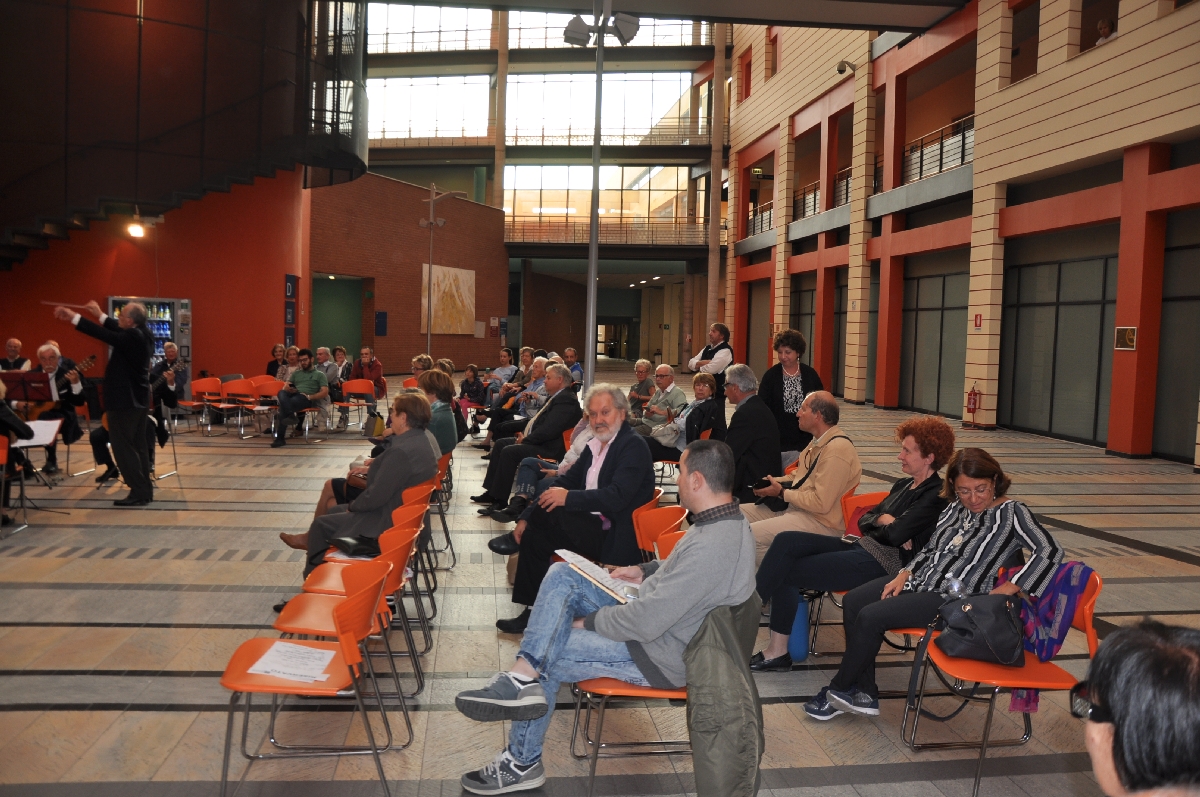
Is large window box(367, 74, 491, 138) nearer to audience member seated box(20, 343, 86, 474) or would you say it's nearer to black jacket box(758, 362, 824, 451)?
audience member seated box(20, 343, 86, 474)

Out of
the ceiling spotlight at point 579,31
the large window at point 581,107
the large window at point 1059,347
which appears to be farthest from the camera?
the large window at point 581,107

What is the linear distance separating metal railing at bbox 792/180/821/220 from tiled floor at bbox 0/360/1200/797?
18.4 metres

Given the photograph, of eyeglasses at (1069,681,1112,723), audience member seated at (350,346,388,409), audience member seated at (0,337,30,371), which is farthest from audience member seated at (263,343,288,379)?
eyeglasses at (1069,681,1112,723)

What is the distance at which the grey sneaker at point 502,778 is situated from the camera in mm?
3248

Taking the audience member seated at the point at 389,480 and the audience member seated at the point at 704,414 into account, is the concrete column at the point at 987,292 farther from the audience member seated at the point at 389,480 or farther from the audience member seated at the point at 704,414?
the audience member seated at the point at 389,480

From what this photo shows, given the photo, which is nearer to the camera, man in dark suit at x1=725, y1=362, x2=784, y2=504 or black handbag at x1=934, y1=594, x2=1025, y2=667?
black handbag at x1=934, y1=594, x2=1025, y2=667

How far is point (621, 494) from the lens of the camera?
493 centimetres

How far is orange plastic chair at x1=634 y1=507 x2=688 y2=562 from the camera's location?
4566mm

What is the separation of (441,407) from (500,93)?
3050 centimetres

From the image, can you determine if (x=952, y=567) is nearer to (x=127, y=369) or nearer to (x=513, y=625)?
(x=513, y=625)

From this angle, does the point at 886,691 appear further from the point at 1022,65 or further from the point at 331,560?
the point at 1022,65

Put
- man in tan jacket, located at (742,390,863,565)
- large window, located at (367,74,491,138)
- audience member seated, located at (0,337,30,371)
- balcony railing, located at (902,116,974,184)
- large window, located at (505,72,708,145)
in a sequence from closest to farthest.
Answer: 1. man in tan jacket, located at (742,390,863,565)
2. audience member seated, located at (0,337,30,371)
3. balcony railing, located at (902,116,974,184)
4. large window, located at (505,72,708,145)
5. large window, located at (367,74,491,138)

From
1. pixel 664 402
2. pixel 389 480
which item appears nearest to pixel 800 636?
pixel 389 480

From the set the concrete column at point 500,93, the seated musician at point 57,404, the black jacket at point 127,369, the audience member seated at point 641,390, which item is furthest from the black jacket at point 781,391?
the concrete column at point 500,93
